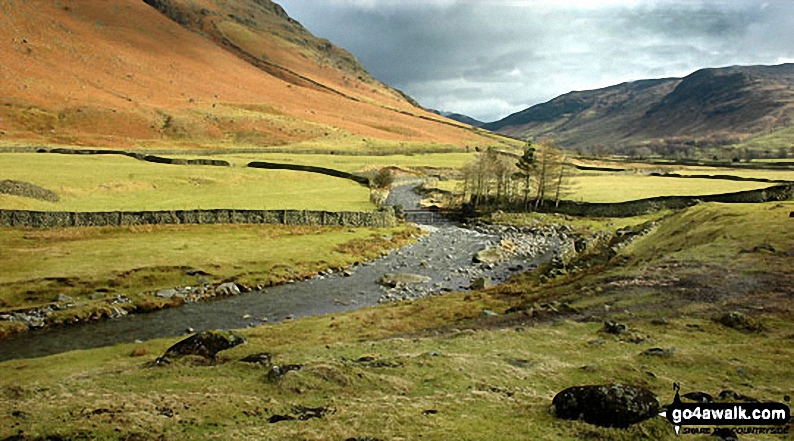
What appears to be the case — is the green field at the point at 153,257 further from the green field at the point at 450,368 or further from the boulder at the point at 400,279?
the green field at the point at 450,368

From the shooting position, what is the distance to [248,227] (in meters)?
56.4

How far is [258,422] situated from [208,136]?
142m

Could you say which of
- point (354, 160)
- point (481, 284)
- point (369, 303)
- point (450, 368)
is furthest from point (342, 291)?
point (354, 160)

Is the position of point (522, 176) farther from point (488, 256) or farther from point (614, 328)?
point (614, 328)

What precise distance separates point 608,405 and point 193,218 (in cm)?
5062

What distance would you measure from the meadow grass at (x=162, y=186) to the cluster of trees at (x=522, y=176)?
1849cm

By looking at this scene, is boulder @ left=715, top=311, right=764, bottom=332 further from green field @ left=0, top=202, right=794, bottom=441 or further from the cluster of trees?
the cluster of trees

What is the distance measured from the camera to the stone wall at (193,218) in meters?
48.6

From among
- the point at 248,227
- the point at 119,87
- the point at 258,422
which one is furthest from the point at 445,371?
the point at 119,87

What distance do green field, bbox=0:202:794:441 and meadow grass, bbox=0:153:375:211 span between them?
36850mm

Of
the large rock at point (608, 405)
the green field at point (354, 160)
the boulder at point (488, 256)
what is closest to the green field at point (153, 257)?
the boulder at point (488, 256)

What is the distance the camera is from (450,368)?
17031 millimetres

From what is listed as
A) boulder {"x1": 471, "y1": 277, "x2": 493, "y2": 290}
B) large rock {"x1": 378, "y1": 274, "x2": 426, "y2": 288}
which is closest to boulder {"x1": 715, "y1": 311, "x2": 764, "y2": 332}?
boulder {"x1": 471, "y1": 277, "x2": 493, "y2": 290}

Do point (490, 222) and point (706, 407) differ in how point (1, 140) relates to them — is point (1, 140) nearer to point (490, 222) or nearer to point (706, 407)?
point (490, 222)
